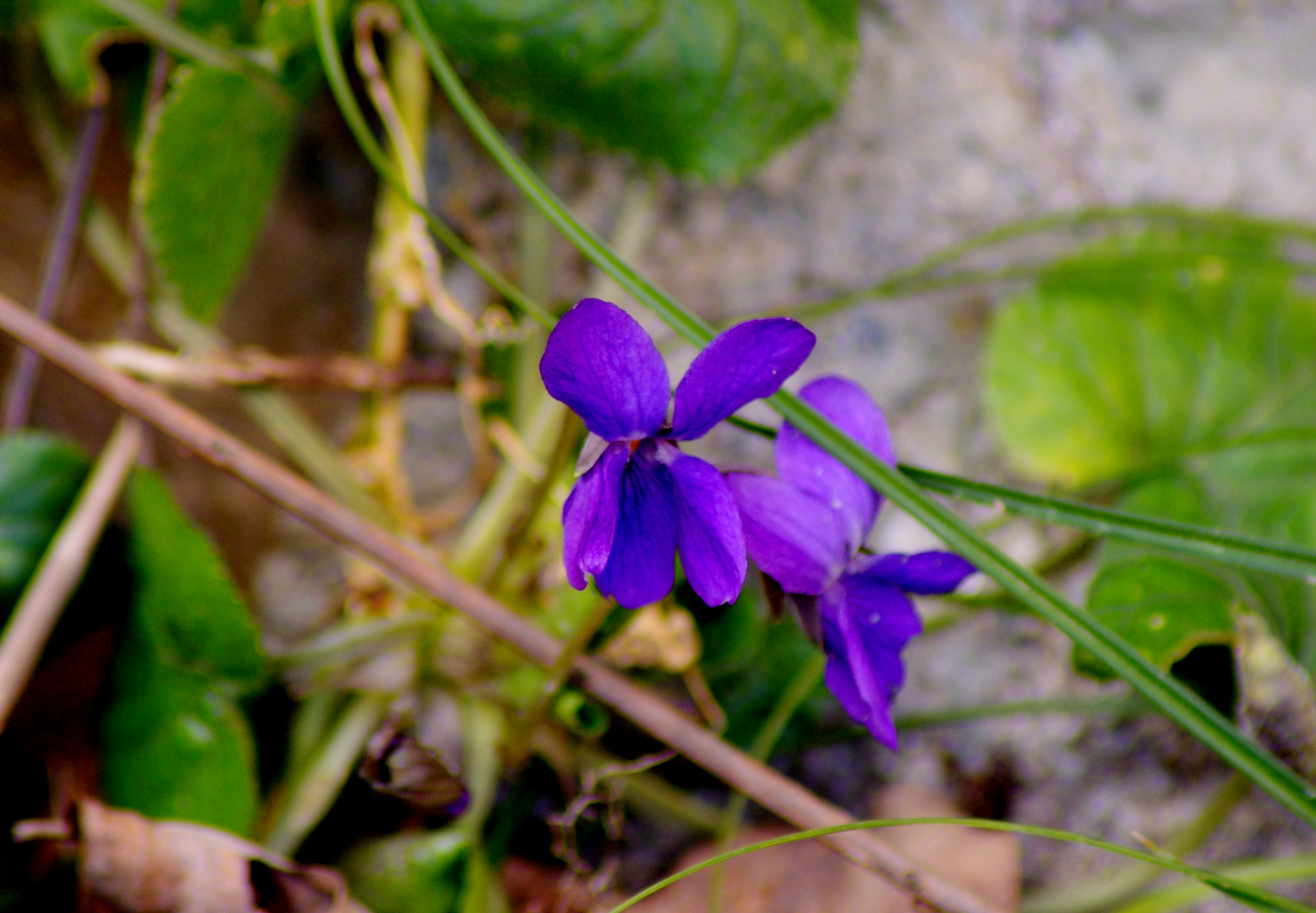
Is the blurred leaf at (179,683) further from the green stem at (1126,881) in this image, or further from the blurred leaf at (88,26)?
the green stem at (1126,881)

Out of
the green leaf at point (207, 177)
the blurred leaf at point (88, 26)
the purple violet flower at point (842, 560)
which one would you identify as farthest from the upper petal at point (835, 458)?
the blurred leaf at point (88, 26)

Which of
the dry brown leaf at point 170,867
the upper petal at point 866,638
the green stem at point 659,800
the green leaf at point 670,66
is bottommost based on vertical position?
the dry brown leaf at point 170,867

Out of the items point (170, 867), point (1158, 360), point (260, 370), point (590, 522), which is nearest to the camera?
point (590, 522)

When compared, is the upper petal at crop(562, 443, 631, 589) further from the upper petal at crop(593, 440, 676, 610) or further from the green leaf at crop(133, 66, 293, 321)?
the green leaf at crop(133, 66, 293, 321)

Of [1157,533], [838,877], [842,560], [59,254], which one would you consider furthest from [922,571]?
[59,254]

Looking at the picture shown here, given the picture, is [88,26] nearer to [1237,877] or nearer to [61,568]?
[61,568]
